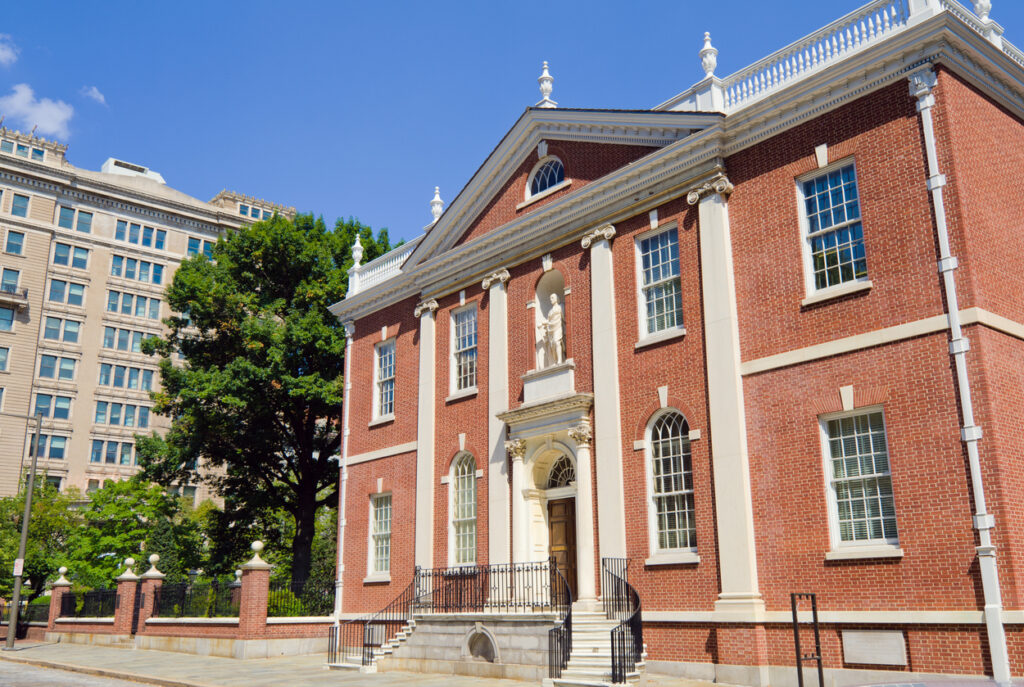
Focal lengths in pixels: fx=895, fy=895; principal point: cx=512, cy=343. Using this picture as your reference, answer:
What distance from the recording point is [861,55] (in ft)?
50.5

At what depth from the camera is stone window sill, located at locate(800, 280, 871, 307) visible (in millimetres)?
15195

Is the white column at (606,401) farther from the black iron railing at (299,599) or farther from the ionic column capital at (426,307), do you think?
the black iron railing at (299,599)

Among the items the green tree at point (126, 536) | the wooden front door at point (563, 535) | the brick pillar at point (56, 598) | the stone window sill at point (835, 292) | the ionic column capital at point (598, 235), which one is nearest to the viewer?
the stone window sill at point (835, 292)

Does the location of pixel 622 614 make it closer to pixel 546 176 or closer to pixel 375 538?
pixel 375 538

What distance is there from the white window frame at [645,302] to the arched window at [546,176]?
3344mm

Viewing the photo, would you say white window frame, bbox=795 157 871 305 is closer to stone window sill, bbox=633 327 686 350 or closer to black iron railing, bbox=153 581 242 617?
stone window sill, bbox=633 327 686 350

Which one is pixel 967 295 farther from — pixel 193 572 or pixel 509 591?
pixel 193 572

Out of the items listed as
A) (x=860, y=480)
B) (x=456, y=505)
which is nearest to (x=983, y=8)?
(x=860, y=480)

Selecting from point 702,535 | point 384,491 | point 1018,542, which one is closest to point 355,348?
point 384,491

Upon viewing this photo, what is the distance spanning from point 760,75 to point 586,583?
35.6 ft

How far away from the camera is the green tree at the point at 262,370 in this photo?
111ft

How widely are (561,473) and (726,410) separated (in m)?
5.28

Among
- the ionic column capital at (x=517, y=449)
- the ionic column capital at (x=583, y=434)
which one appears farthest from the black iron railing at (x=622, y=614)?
the ionic column capital at (x=517, y=449)

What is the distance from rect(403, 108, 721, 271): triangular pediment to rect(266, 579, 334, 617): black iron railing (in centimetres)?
1255
